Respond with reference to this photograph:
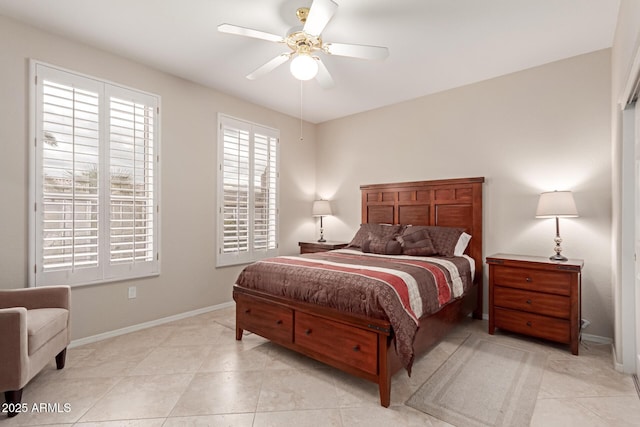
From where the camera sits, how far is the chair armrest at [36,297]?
7.68 feet

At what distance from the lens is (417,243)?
359 centimetres

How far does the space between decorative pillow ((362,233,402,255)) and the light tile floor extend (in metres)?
1.07

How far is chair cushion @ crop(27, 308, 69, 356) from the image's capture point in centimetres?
204

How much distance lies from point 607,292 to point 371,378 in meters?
2.57

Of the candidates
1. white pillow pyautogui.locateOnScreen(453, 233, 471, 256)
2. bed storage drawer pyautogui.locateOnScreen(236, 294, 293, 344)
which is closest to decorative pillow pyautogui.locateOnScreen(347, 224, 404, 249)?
white pillow pyautogui.locateOnScreen(453, 233, 471, 256)

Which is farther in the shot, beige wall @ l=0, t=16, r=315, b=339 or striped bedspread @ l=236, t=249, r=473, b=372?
beige wall @ l=0, t=16, r=315, b=339

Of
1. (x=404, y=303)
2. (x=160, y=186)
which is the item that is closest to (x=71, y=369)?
(x=160, y=186)

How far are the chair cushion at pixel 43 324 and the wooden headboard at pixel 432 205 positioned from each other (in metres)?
3.66

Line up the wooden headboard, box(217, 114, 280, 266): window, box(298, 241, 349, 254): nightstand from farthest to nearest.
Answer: box(298, 241, 349, 254): nightstand
box(217, 114, 280, 266): window
the wooden headboard

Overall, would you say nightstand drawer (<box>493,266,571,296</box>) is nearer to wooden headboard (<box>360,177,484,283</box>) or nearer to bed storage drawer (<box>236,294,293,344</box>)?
wooden headboard (<box>360,177,484,283</box>)

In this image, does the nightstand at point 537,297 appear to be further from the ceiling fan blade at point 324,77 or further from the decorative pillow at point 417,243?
the ceiling fan blade at point 324,77

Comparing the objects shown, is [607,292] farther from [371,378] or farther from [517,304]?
[371,378]

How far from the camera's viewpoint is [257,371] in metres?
2.49

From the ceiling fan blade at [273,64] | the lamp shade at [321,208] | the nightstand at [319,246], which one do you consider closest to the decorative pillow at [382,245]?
the nightstand at [319,246]
